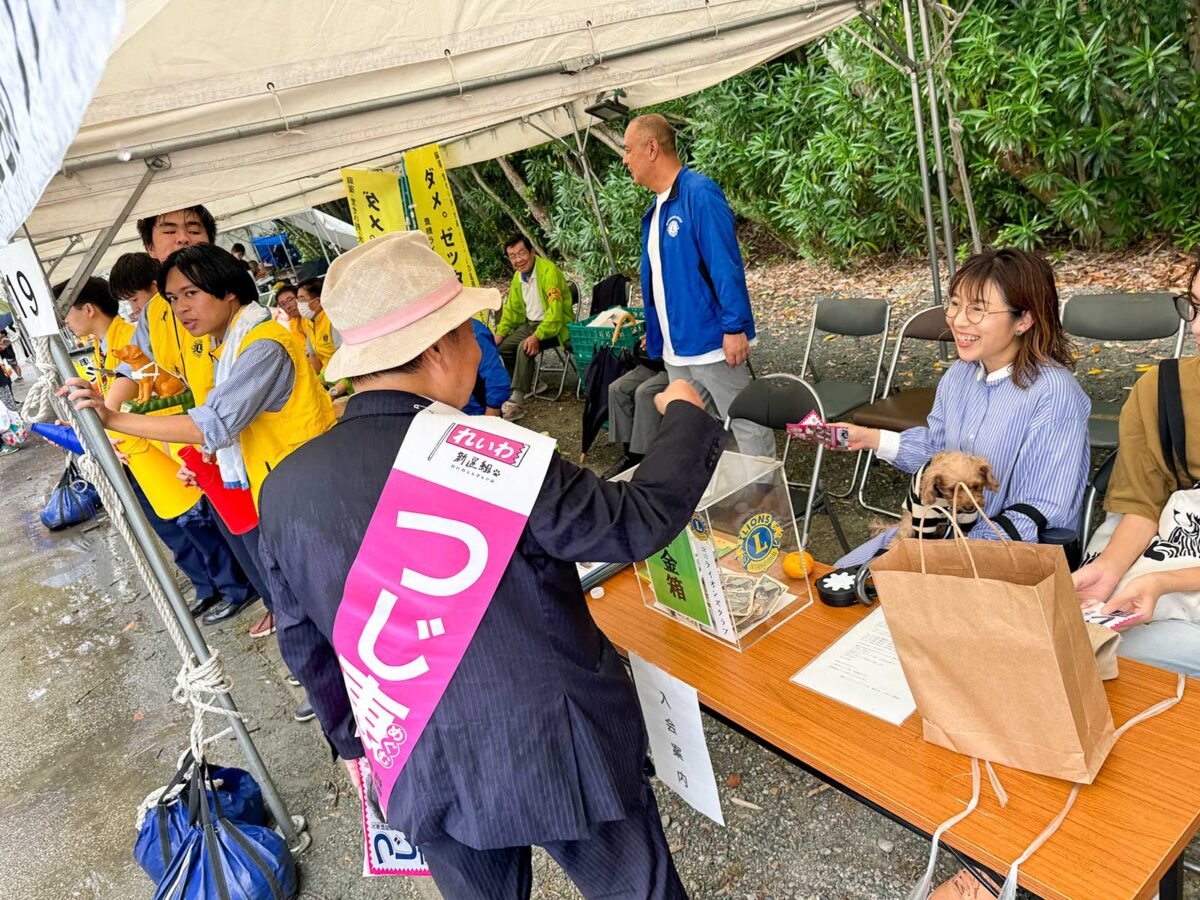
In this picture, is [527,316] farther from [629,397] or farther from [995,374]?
[995,374]

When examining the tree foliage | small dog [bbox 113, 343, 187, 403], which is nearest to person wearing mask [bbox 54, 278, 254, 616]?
small dog [bbox 113, 343, 187, 403]

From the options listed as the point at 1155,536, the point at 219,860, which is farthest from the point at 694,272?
the point at 219,860

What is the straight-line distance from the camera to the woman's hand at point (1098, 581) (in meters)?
1.86

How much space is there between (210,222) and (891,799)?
3.40 metres

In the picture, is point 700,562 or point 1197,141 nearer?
point 700,562

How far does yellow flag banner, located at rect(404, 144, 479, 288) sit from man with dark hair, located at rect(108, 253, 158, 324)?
1287 millimetres

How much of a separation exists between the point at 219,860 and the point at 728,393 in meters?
2.86

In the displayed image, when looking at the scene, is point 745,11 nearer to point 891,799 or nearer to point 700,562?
point 700,562

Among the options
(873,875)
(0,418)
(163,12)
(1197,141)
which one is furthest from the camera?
(1197,141)

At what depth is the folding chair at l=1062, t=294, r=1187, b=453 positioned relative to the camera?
3.07 meters

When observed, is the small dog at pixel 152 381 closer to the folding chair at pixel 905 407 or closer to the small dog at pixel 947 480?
the small dog at pixel 947 480

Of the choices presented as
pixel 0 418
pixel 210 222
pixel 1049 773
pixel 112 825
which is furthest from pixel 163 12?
pixel 112 825

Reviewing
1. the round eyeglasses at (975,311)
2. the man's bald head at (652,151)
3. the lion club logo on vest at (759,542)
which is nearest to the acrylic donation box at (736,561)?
the lion club logo on vest at (759,542)

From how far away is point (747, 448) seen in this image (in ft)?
11.7
